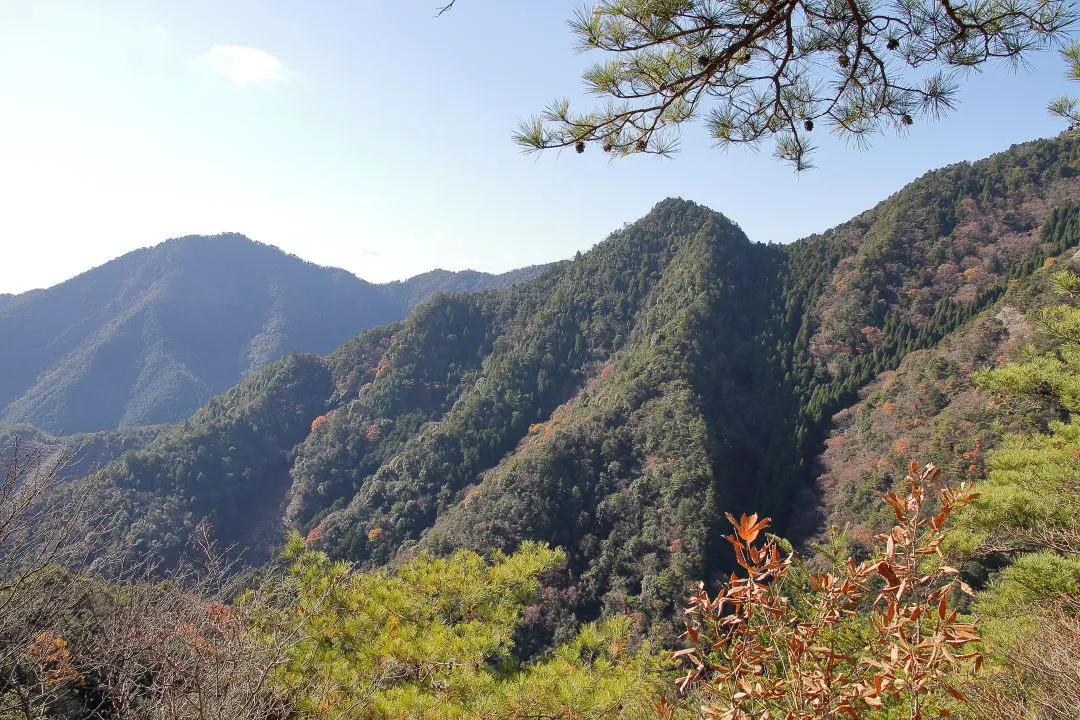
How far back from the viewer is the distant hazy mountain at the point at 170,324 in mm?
92125

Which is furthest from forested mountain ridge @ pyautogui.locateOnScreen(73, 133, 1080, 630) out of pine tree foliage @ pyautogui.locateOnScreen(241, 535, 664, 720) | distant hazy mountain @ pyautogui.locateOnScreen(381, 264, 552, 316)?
distant hazy mountain @ pyautogui.locateOnScreen(381, 264, 552, 316)

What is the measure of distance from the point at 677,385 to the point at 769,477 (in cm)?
851

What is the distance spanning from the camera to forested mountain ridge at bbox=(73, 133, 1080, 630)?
31.1 metres

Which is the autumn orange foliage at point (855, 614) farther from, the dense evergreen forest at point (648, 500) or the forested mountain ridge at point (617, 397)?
the forested mountain ridge at point (617, 397)

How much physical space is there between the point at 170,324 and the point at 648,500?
118m

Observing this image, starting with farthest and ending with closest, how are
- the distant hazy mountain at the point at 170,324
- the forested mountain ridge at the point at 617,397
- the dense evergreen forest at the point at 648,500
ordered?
the distant hazy mountain at the point at 170,324, the forested mountain ridge at the point at 617,397, the dense evergreen forest at the point at 648,500

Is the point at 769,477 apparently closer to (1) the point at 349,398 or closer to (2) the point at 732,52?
(2) the point at 732,52

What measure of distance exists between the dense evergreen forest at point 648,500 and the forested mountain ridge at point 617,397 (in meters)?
0.27

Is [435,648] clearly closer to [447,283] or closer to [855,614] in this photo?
[855,614]

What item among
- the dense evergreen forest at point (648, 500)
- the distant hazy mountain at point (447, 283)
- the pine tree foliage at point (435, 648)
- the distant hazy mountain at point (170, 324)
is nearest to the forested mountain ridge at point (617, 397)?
the dense evergreen forest at point (648, 500)

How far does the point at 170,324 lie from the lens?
360ft

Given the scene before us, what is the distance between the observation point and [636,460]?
110ft

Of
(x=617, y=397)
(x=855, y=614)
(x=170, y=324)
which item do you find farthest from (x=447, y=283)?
(x=855, y=614)

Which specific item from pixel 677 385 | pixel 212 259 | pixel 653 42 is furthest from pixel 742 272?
pixel 212 259
